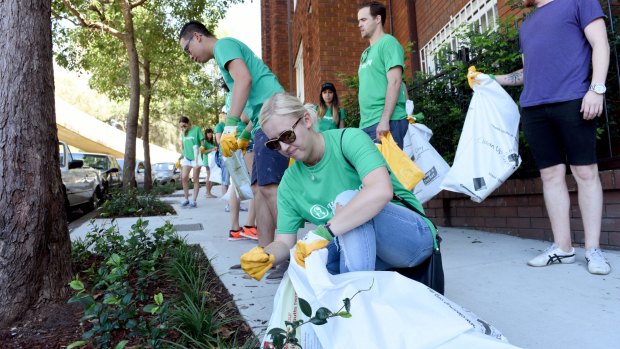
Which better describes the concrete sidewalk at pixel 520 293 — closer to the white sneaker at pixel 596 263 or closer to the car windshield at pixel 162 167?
the white sneaker at pixel 596 263

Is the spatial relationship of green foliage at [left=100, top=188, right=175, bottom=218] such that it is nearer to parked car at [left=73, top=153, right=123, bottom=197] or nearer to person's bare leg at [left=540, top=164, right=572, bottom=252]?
parked car at [left=73, top=153, right=123, bottom=197]

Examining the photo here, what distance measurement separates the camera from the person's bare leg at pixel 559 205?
3.08 m

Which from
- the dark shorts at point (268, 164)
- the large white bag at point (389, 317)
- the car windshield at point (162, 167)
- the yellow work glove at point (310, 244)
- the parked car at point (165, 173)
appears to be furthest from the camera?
the car windshield at point (162, 167)

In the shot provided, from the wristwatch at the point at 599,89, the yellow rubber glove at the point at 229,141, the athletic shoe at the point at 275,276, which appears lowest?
the athletic shoe at the point at 275,276

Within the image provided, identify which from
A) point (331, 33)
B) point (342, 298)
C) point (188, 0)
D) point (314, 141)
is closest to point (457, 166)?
point (314, 141)

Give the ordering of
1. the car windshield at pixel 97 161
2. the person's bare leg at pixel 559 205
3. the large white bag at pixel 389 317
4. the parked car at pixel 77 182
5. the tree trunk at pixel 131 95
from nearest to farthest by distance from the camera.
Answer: the large white bag at pixel 389 317 → the person's bare leg at pixel 559 205 → the parked car at pixel 77 182 → the tree trunk at pixel 131 95 → the car windshield at pixel 97 161

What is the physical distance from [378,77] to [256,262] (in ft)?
8.05

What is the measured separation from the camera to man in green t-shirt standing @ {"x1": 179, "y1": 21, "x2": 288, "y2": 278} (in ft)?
10.6

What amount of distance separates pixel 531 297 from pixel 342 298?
1.50 m

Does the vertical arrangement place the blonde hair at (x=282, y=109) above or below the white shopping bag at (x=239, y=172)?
above

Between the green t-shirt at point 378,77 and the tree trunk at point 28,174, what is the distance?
7.69 ft

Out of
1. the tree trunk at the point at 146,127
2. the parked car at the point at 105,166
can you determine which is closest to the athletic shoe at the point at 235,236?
the parked car at the point at 105,166

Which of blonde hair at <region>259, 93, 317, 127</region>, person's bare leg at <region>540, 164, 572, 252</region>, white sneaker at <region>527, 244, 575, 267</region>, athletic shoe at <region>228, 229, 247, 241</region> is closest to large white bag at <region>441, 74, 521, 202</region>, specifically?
person's bare leg at <region>540, 164, 572, 252</region>

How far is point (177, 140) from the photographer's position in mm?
55219
